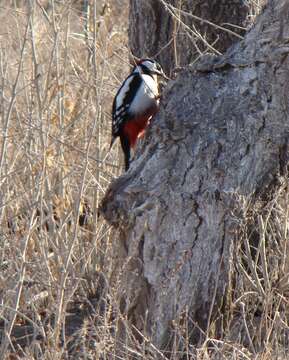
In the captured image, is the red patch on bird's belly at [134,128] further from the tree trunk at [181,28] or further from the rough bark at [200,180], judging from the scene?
the rough bark at [200,180]

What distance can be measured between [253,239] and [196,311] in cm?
82

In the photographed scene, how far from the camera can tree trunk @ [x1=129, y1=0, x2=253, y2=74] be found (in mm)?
5184

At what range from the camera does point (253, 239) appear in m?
4.78

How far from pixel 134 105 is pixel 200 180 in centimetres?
140

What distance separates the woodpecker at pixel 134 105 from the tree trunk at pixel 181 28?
13 cm

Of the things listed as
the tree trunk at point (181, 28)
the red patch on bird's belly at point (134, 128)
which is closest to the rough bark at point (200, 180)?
the tree trunk at point (181, 28)

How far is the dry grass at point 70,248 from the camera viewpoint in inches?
148

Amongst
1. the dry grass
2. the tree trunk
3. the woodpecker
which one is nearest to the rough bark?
the dry grass

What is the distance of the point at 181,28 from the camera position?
17.4 feet

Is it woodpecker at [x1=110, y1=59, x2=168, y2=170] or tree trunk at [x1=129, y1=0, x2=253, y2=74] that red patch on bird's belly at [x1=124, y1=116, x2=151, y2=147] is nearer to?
woodpecker at [x1=110, y1=59, x2=168, y2=170]

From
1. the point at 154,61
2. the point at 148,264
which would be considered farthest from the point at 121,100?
the point at 148,264

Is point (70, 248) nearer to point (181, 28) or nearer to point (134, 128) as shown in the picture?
point (134, 128)

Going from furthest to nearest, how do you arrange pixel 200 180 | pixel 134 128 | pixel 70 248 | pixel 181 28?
1. pixel 134 128
2. pixel 181 28
3. pixel 200 180
4. pixel 70 248

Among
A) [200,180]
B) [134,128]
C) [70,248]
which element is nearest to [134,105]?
[134,128]
